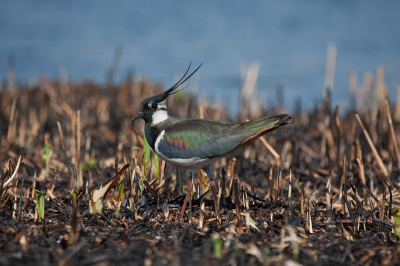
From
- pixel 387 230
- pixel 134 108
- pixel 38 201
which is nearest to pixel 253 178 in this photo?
pixel 387 230

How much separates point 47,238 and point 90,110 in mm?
6228

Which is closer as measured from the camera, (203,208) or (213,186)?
(203,208)

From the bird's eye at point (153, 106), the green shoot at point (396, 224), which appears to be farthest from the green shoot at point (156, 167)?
the green shoot at point (396, 224)

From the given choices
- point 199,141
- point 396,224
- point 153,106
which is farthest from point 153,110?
point 396,224

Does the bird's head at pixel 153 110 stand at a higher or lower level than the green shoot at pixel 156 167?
higher

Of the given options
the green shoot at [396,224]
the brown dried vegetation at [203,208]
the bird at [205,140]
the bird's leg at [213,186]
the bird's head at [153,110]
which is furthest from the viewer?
the bird's head at [153,110]

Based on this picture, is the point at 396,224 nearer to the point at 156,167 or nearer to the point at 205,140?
the point at 205,140

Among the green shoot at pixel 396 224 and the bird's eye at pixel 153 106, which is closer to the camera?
the green shoot at pixel 396 224

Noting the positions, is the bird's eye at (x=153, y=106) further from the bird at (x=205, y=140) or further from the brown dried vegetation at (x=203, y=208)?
the brown dried vegetation at (x=203, y=208)

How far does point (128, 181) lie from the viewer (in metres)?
4.82

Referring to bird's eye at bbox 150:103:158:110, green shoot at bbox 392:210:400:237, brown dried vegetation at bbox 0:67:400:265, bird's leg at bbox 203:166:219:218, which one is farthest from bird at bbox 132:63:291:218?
green shoot at bbox 392:210:400:237

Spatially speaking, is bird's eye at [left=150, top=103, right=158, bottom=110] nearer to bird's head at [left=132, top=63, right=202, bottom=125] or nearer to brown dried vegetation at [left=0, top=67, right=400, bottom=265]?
bird's head at [left=132, top=63, right=202, bottom=125]

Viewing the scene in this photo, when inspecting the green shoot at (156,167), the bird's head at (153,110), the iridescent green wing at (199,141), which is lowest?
the green shoot at (156,167)

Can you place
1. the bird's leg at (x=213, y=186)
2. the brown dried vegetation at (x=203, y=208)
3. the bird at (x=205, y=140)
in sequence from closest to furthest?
the brown dried vegetation at (x=203, y=208) < the bird's leg at (x=213, y=186) < the bird at (x=205, y=140)
